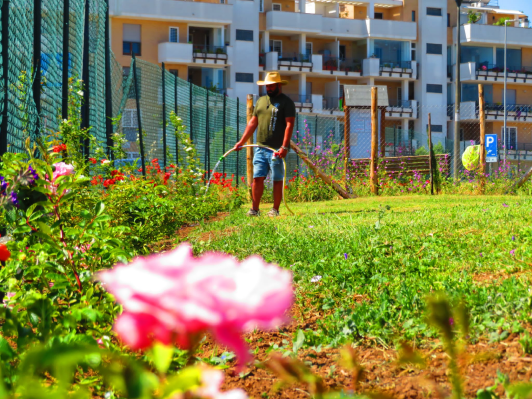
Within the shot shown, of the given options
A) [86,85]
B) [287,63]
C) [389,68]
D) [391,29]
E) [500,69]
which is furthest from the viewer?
[500,69]

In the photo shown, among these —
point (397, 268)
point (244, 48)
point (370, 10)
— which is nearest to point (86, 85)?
point (397, 268)

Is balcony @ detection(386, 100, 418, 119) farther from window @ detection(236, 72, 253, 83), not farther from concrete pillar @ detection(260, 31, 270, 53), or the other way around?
window @ detection(236, 72, 253, 83)

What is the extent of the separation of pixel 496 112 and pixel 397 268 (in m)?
48.2

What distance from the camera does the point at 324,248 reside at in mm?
4848

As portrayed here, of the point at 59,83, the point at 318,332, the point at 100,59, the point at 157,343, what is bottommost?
the point at 318,332

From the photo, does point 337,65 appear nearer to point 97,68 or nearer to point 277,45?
point 277,45

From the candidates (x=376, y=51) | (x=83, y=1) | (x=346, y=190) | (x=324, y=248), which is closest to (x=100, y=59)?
(x=83, y=1)

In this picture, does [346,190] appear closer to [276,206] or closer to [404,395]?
[276,206]

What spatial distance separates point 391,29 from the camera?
1873 inches

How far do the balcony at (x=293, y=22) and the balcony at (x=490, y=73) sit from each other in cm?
1111

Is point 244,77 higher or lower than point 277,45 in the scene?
lower

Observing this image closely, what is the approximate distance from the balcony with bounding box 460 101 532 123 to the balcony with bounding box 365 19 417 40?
19.5ft

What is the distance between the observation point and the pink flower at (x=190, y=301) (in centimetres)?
61

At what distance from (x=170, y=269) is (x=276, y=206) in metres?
8.15
